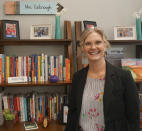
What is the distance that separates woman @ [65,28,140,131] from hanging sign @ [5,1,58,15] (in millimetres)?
813

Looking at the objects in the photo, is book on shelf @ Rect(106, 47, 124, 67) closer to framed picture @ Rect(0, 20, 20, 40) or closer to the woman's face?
the woman's face

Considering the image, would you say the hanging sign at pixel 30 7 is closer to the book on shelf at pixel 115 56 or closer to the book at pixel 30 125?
the book on shelf at pixel 115 56

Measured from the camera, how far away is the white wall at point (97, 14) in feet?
5.91

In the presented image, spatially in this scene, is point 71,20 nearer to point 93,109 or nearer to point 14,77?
point 14,77

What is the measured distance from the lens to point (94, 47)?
3.67ft

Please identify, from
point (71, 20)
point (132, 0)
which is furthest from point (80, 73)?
point (132, 0)

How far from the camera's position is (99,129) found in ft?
3.67

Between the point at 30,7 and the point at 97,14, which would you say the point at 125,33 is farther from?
the point at 30,7

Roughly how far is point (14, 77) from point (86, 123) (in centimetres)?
89

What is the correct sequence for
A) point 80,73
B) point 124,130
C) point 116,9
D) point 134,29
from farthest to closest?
point 116,9 < point 134,29 < point 80,73 < point 124,130

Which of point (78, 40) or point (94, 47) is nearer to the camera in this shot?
point (94, 47)

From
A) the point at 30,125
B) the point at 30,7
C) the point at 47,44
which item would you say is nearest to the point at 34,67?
the point at 47,44

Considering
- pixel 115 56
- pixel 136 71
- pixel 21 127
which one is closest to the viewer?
pixel 21 127

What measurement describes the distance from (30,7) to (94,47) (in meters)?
1.07
